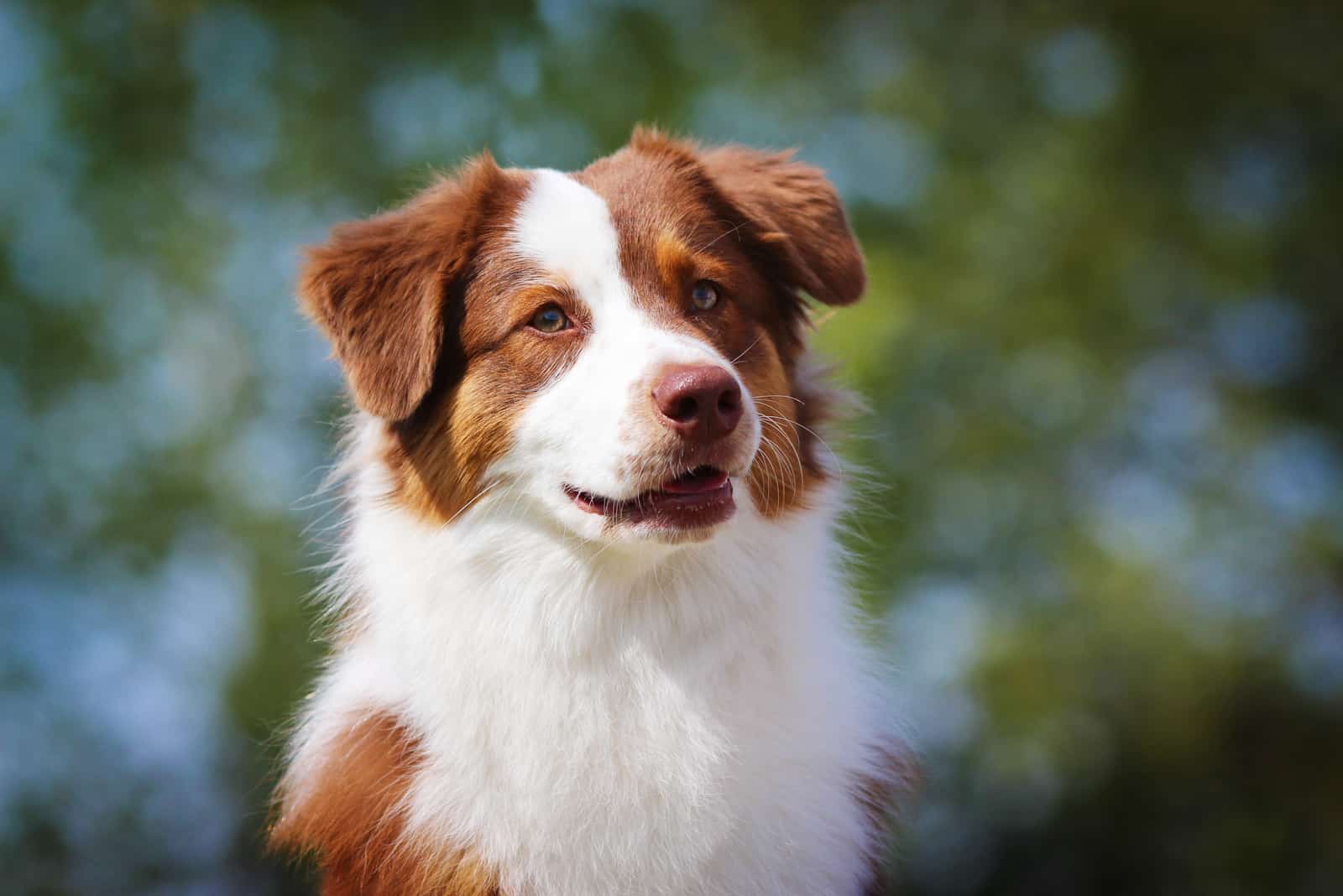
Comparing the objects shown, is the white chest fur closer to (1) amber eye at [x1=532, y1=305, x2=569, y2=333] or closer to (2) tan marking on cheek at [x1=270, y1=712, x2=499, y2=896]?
(2) tan marking on cheek at [x1=270, y1=712, x2=499, y2=896]

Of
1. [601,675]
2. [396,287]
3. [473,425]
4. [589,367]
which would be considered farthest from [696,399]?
[396,287]

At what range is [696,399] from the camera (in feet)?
10.3

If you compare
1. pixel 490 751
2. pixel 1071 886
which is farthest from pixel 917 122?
pixel 490 751

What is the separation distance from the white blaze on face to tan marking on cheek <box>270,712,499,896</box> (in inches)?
34.1

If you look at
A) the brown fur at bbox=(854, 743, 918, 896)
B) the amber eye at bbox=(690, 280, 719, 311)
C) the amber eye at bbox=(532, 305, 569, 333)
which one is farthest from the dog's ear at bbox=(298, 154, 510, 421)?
the brown fur at bbox=(854, 743, 918, 896)

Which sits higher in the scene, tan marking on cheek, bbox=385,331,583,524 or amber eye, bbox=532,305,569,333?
amber eye, bbox=532,305,569,333

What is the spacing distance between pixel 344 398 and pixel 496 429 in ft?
3.05

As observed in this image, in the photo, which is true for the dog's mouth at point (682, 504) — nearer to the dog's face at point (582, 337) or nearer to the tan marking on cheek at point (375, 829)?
the dog's face at point (582, 337)

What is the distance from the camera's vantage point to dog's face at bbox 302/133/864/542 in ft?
10.8

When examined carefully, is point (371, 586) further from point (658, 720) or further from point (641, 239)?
point (641, 239)

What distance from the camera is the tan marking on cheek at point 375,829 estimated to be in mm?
3385

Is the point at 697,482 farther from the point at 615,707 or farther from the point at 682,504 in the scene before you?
the point at 615,707

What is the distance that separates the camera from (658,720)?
11.4ft

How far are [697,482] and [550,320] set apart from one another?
26.1 inches
